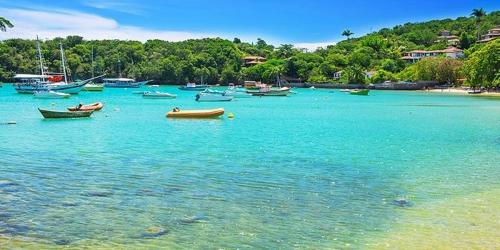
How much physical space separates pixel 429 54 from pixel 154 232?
17410 cm

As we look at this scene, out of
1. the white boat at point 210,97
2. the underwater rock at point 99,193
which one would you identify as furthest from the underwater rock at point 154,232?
the white boat at point 210,97

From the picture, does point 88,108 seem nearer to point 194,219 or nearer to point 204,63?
point 194,219

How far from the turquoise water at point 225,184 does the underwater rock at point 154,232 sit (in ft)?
0.21

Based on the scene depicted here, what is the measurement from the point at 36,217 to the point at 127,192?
3167mm

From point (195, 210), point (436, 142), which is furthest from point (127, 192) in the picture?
point (436, 142)

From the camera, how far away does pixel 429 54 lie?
560ft

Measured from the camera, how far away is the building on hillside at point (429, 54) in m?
160

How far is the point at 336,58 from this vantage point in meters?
182

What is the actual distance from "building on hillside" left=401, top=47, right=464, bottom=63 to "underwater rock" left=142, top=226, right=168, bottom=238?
16315 cm

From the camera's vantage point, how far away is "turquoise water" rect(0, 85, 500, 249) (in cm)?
1091

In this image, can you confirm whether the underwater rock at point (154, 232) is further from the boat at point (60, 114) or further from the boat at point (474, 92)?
the boat at point (474, 92)

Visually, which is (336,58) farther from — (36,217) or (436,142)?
(36,217)

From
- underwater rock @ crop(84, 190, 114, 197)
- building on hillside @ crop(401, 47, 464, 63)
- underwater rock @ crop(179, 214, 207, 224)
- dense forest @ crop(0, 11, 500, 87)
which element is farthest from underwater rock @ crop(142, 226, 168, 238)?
building on hillside @ crop(401, 47, 464, 63)

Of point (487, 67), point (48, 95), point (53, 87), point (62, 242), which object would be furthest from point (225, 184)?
point (487, 67)
